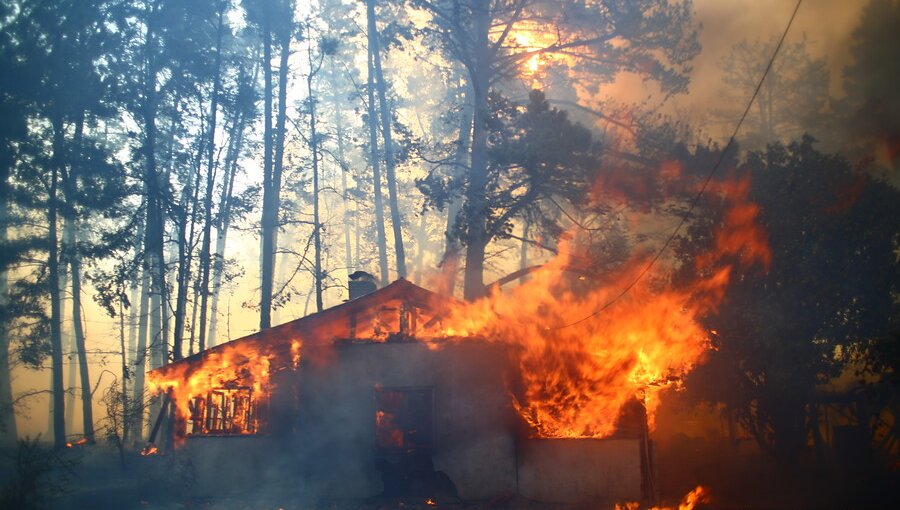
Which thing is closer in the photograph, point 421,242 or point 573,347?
point 573,347

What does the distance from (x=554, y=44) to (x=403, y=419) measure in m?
13.7

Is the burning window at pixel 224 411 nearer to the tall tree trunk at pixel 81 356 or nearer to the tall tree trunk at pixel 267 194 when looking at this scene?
the tall tree trunk at pixel 267 194

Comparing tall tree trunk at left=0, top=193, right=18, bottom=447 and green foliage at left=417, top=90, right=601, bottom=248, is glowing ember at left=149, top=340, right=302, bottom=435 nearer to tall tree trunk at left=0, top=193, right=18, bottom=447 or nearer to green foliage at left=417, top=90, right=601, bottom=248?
green foliage at left=417, top=90, right=601, bottom=248

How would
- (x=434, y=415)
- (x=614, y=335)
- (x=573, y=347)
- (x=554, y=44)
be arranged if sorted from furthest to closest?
1. (x=554, y=44)
2. (x=614, y=335)
3. (x=573, y=347)
4. (x=434, y=415)

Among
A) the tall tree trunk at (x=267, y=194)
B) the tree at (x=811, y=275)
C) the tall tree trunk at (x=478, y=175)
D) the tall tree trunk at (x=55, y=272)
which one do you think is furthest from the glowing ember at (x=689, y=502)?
the tall tree trunk at (x=55, y=272)

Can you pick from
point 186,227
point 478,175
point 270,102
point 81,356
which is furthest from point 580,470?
point 81,356

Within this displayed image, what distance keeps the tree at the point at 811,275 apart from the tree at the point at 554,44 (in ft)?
19.2

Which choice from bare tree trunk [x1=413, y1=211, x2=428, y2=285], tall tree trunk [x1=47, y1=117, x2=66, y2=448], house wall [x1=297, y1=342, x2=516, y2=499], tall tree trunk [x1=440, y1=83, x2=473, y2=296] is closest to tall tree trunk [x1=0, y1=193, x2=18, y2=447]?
tall tree trunk [x1=47, y1=117, x2=66, y2=448]

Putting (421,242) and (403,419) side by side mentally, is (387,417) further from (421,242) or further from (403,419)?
(421,242)

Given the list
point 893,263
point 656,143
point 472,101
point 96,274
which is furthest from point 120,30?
point 893,263

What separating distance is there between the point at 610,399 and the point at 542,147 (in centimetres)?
712

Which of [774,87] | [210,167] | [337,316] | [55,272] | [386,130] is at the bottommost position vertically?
[337,316]

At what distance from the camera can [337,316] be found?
671 inches

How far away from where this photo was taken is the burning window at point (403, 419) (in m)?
16.2
